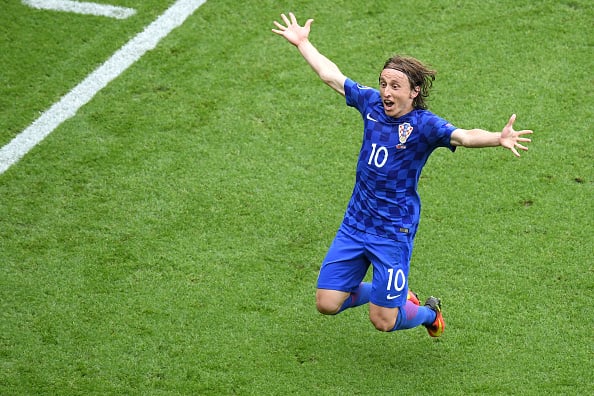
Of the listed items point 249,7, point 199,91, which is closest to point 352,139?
point 199,91

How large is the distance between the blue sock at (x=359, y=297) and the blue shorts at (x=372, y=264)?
0.46 feet

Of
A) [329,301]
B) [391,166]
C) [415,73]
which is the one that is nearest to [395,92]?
[415,73]

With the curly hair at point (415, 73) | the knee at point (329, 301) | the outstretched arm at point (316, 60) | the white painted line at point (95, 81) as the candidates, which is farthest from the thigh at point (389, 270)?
the white painted line at point (95, 81)

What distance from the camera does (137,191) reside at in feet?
27.6

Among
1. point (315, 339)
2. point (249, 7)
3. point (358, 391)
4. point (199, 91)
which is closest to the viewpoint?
point (358, 391)

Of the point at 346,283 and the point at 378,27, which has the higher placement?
the point at 378,27

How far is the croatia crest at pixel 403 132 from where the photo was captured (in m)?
6.40

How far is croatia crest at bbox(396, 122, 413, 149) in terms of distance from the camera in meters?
6.40

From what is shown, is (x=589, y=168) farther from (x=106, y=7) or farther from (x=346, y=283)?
(x=106, y=7)

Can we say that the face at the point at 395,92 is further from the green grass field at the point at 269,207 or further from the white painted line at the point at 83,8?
the white painted line at the point at 83,8

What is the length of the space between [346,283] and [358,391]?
0.75 meters

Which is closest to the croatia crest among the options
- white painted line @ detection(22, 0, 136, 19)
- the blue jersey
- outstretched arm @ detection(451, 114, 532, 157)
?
the blue jersey

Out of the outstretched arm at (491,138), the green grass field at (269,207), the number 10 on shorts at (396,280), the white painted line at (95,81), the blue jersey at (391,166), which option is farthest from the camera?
the white painted line at (95,81)

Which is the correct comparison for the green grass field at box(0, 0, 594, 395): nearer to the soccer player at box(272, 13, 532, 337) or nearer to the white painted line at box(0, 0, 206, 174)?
the white painted line at box(0, 0, 206, 174)
